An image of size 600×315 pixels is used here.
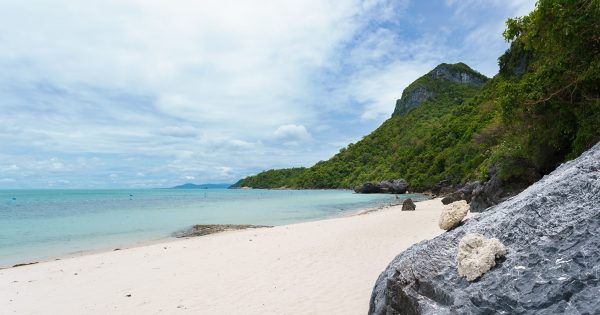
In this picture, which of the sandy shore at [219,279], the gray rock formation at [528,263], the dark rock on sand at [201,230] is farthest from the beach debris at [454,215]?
the dark rock on sand at [201,230]

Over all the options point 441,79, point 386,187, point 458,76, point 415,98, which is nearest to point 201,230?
point 386,187

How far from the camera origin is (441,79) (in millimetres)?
126562

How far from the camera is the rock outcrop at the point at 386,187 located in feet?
244

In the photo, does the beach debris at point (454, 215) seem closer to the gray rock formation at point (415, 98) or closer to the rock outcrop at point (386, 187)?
the rock outcrop at point (386, 187)

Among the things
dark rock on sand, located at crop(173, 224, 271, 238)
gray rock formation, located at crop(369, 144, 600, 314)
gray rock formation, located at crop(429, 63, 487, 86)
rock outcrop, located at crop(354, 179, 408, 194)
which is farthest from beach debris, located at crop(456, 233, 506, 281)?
gray rock formation, located at crop(429, 63, 487, 86)

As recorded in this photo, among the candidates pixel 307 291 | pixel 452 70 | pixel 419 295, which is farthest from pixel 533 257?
pixel 452 70

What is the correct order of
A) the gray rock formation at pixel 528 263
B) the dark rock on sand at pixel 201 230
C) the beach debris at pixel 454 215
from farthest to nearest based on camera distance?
the dark rock on sand at pixel 201 230 < the beach debris at pixel 454 215 < the gray rock formation at pixel 528 263

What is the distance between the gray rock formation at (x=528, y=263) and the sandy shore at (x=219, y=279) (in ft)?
9.44

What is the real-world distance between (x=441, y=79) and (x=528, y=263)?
135324 millimetres

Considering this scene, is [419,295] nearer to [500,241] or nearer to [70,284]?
[500,241]

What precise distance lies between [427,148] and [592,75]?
77.1m

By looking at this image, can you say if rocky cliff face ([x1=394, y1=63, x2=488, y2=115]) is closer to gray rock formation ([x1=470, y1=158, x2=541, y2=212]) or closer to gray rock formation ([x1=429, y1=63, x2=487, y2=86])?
gray rock formation ([x1=429, y1=63, x2=487, y2=86])

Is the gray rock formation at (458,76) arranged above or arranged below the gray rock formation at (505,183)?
above

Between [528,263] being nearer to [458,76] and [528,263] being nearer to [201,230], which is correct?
[201,230]
